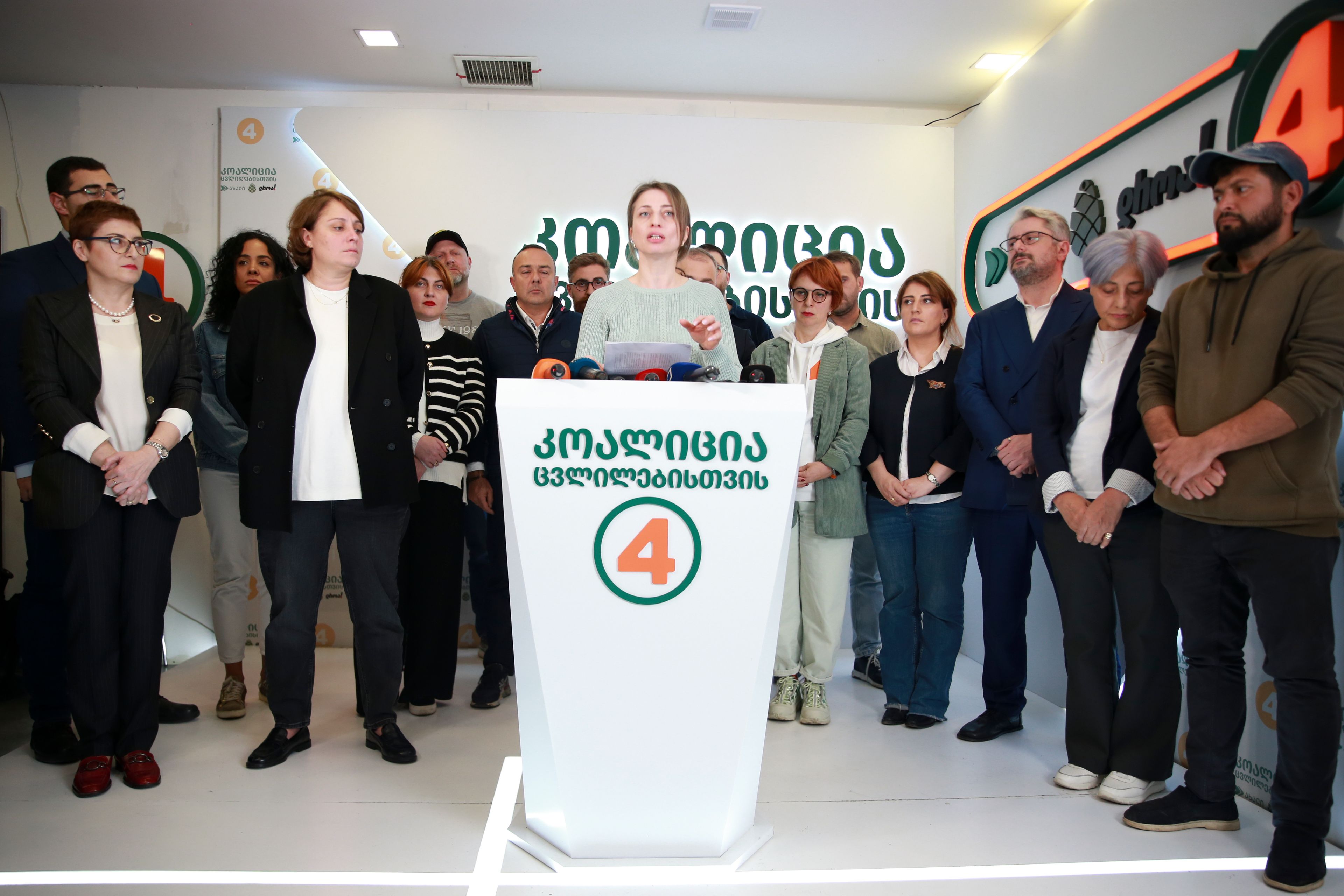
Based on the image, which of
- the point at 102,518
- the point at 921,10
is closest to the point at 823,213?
the point at 921,10

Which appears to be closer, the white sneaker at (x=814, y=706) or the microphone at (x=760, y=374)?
the microphone at (x=760, y=374)

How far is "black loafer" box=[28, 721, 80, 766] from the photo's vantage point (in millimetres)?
2771

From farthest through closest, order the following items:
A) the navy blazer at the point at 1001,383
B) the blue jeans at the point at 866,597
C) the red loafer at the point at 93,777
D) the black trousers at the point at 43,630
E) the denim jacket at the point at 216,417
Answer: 1. the blue jeans at the point at 866,597
2. the denim jacket at the point at 216,417
3. the navy blazer at the point at 1001,383
4. the black trousers at the point at 43,630
5. the red loafer at the point at 93,777

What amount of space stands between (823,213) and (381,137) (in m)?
2.43

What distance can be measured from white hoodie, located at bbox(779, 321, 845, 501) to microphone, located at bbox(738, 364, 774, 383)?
1107mm

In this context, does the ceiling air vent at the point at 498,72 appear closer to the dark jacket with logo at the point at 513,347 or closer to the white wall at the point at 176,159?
the white wall at the point at 176,159

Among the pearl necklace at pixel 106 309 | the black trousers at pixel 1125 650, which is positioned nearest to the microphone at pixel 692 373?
the black trousers at pixel 1125 650

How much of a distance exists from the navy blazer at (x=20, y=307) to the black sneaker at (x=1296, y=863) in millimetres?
3389

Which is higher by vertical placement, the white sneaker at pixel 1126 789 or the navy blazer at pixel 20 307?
the navy blazer at pixel 20 307

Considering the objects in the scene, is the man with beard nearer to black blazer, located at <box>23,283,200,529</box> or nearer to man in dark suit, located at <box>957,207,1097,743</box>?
man in dark suit, located at <box>957,207,1097,743</box>

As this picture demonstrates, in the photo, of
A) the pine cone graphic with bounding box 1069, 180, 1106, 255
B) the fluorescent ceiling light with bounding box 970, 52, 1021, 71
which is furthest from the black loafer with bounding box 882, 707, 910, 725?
the fluorescent ceiling light with bounding box 970, 52, 1021, 71

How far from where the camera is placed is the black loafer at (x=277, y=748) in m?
2.71

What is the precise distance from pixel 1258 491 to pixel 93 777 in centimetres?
311

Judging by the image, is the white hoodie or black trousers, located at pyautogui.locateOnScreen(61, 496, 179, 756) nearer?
black trousers, located at pyautogui.locateOnScreen(61, 496, 179, 756)
